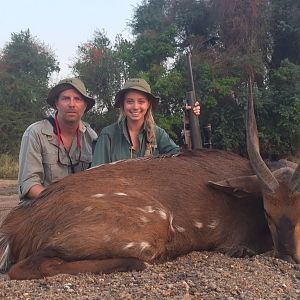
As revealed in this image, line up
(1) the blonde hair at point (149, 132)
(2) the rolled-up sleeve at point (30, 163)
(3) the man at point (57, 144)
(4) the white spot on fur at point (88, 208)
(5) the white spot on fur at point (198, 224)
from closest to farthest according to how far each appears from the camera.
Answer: (4) the white spot on fur at point (88, 208)
(5) the white spot on fur at point (198, 224)
(2) the rolled-up sleeve at point (30, 163)
(3) the man at point (57, 144)
(1) the blonde hair at point (149, 132)

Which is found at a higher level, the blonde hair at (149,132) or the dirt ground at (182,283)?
the blonde hair at (149,132)

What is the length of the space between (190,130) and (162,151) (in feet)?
3.97

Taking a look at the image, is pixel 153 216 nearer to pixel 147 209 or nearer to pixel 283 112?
pixel 147 209

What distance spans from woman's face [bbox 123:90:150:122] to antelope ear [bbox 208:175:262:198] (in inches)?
68.6

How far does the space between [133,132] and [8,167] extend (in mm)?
17274

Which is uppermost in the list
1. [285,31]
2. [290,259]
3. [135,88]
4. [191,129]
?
[285,31]

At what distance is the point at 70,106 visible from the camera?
618cm

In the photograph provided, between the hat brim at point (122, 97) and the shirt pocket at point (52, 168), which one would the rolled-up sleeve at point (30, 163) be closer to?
the shirt pocket at point (52, 168)

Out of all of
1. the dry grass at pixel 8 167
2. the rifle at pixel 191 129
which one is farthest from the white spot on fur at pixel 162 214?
the dry grass at pixel 8 167

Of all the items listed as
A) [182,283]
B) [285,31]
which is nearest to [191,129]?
[182,283]

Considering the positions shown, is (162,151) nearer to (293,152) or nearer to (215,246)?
(215,246)

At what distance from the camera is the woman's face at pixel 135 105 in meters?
6.30

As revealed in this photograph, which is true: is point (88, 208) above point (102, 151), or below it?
below

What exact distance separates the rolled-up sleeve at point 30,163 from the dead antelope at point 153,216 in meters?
1.24
